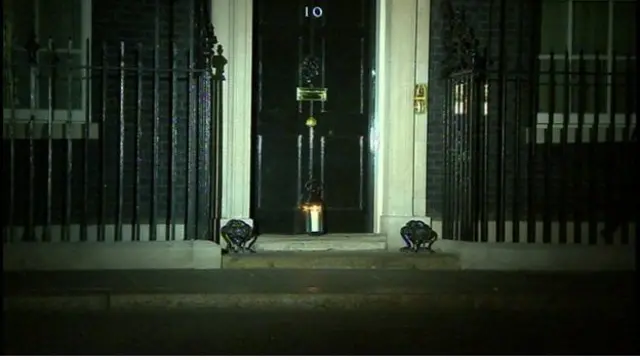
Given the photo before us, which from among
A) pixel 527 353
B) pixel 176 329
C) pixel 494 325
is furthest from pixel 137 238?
pixel 527 353

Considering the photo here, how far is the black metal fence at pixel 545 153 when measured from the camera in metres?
10.4

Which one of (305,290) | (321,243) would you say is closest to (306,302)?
(305,290)

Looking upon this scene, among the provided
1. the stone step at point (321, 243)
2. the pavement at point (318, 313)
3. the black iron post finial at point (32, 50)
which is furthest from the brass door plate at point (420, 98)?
the black iron post finial at point (32, 50)

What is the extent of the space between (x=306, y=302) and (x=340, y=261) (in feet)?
5.56

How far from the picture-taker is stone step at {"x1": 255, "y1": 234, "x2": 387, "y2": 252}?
34.1 feet

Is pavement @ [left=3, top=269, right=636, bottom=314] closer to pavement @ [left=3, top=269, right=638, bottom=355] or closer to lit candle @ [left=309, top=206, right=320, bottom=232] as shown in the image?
pavement @ [left=3, top=269, right=638, bottom=355]

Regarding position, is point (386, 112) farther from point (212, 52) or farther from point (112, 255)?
point (112, 255)

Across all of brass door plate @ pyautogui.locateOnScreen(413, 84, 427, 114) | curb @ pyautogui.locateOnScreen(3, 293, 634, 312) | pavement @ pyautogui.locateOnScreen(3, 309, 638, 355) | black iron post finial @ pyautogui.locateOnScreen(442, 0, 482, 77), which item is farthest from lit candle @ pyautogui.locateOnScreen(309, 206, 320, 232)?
pavement @ pyautogui.locateOnScreen(3, 309, 638, 355)

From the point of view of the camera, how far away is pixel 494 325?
7688mm

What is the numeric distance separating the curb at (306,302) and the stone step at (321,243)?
2054 millimetres

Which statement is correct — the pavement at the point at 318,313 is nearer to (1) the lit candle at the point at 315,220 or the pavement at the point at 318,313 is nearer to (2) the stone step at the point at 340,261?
(2) the stone step at the point at 340,261

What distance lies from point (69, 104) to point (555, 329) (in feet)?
17.5

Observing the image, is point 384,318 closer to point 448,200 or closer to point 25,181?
point 448,200

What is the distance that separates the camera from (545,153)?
417 inches
